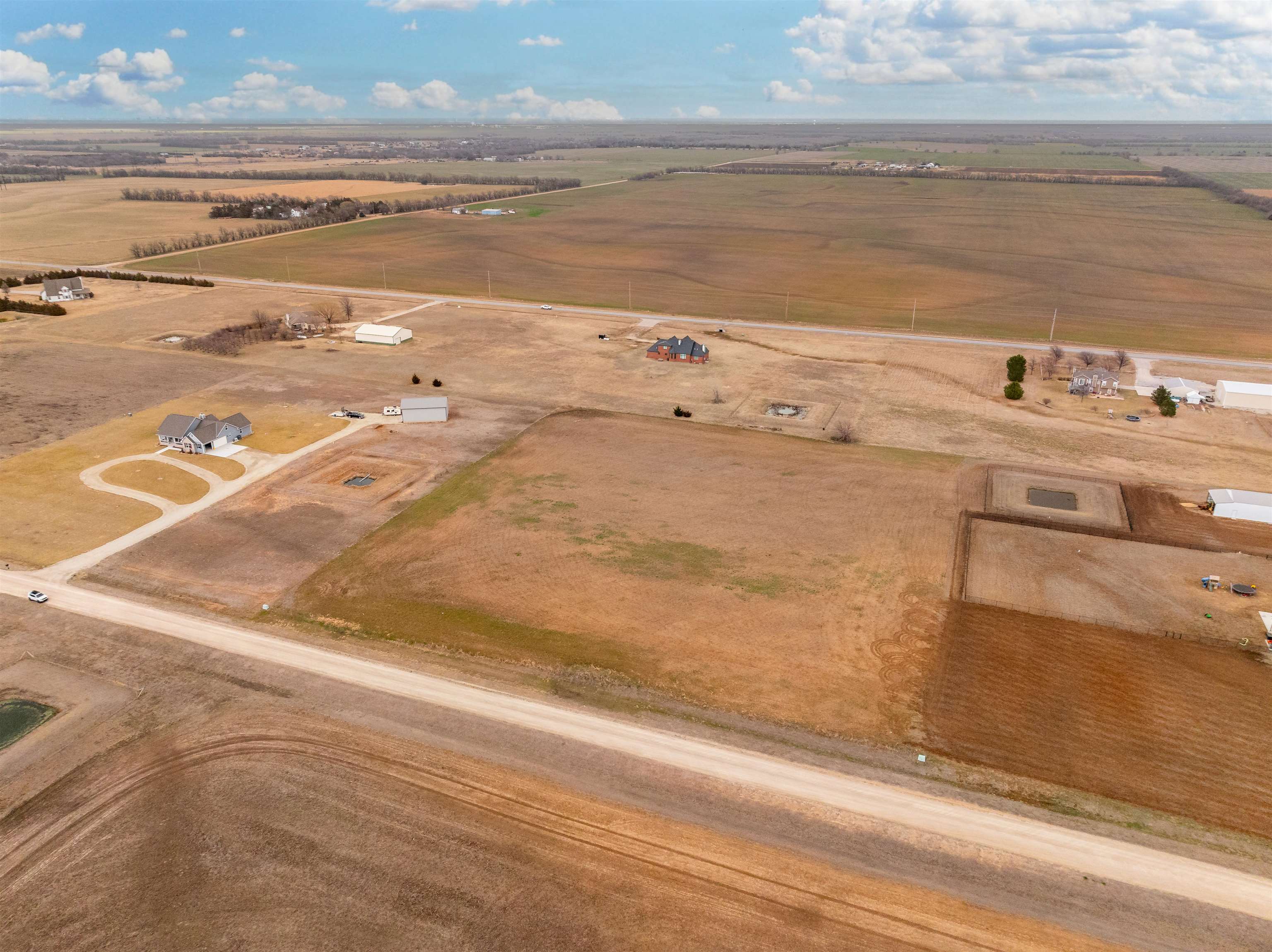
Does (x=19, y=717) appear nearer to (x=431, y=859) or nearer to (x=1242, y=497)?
(x=431, y=859)

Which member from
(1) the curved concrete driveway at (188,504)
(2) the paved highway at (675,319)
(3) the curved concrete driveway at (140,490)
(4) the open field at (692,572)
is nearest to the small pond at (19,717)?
(1) the curved concrete driveway at (188,504)

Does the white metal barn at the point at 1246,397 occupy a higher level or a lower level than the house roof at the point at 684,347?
lower

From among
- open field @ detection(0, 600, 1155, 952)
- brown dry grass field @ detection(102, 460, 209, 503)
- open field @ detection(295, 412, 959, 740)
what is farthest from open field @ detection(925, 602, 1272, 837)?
brown dry grass field @ detection(102, 460, 209, 503)

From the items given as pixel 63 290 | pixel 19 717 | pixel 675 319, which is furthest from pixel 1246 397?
pixel 63 290

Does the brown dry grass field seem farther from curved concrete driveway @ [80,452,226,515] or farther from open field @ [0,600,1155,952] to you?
A: open field @ [0,600,1155,952]

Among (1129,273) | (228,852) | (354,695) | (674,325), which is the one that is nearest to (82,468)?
(354,695)

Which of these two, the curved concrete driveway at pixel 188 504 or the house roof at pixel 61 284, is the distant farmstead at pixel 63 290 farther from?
the curved concrete driveway at pixel 188 504

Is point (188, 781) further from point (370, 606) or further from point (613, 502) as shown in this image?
point (613, 502)
